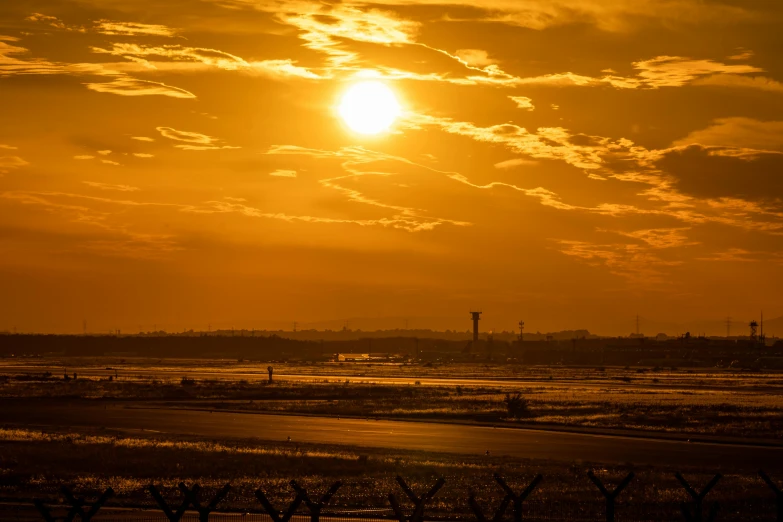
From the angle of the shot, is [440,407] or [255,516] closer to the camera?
[255,516]

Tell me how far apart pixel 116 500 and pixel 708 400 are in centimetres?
7194

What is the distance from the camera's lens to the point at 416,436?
5609cm

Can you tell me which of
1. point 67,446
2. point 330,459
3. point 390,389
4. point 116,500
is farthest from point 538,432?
point 390,389

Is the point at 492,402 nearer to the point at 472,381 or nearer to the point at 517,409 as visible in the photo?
the point at 517,409

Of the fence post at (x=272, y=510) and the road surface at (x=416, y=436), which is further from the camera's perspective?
the road surface at (x=416, y=436)

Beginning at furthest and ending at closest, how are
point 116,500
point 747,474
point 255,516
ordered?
point 747,474 < point 116,500 < point 255,516

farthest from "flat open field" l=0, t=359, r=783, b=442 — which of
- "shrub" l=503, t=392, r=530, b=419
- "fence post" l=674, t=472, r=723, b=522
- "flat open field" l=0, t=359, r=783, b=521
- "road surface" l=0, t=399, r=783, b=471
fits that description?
"fence post" l=674, t=472, r=723, b=522

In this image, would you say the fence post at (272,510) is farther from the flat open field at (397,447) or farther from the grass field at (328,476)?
the grass field at (328,476)

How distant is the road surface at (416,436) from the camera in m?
46.8

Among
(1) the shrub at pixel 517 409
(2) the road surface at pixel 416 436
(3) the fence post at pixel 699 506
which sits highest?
(3) the fence post at pixel 699 506

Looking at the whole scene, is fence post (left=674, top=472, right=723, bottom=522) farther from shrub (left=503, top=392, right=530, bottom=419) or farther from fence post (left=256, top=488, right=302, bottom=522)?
shrub (left=503, top=392, right=530, bottom=419)

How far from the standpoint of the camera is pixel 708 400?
92.2 m

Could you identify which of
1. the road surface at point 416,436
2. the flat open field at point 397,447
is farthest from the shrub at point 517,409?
the road surface at point 416,436

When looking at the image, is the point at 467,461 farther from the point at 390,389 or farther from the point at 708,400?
the point at 390,389
